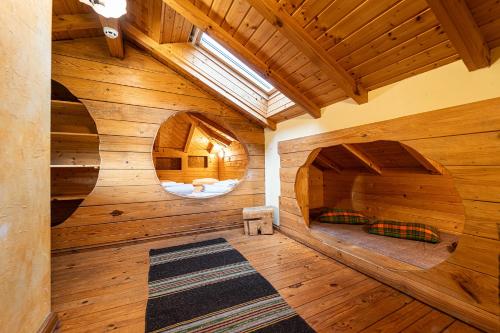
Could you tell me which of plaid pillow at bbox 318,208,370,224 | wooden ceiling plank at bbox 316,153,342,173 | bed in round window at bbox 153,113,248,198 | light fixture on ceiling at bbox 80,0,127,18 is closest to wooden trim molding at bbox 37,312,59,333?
light fixture on ceiling at bbox 80,0,127,18

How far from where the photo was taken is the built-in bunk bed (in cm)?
195

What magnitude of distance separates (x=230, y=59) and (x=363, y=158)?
2105mm

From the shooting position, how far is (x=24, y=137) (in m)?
0.92

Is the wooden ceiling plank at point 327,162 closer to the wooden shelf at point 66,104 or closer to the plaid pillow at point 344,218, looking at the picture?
the plaid pillow at point 344,218

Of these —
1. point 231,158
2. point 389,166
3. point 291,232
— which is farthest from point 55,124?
point 389,166

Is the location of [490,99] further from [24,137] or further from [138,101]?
[138,101]

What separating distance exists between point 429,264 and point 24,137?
8.82 feet

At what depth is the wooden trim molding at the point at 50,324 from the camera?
41.7 inches

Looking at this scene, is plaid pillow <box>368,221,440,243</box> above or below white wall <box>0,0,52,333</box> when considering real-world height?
below

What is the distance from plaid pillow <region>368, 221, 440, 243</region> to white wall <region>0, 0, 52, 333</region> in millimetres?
2846

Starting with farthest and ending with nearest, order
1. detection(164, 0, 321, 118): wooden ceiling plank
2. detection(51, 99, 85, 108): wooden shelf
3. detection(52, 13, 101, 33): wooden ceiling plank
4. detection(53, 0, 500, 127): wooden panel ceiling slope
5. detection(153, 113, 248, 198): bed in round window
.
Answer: detection(153, 113, 248, 198): bed in round window, detection(51, 99, 85, 108): wooden shelf, detection(52, 13, 101, 33): wooden ceiling plank, detection(164, 0, 321, 118): wooden ceiling plank, detection(53, 0, 500, 127): wooden panel ceiling slope

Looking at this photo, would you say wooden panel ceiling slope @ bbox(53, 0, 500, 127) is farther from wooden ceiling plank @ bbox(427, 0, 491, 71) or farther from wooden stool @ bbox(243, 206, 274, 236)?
wooden stool @ bbox(243, 206, 274, 236)

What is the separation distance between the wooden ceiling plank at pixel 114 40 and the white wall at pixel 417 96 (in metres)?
2.05

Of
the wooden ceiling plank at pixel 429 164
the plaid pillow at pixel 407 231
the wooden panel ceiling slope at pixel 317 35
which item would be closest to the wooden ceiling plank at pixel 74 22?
the wooden panel ceiling slope at pixel 317 35
